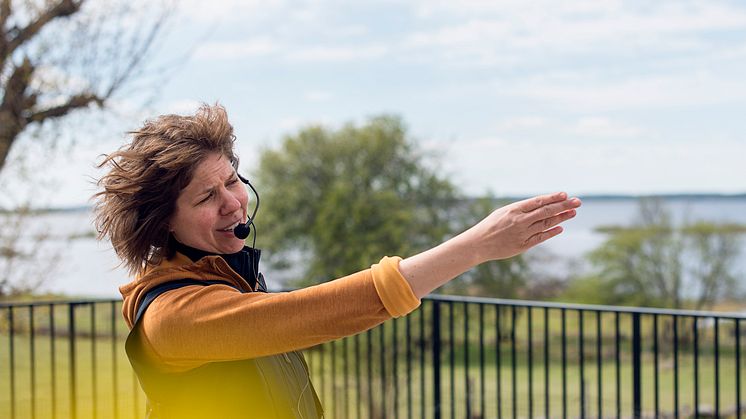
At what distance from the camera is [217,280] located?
109 centimetres

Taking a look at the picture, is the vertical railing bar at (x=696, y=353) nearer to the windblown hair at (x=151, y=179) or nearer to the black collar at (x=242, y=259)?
the black collar at (x=242, y=259)

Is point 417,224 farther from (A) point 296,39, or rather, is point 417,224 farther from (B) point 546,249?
(A) point 296,39

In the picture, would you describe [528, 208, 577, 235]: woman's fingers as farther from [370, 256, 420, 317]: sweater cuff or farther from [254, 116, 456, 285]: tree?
[254, 116, 456, 285]: tree

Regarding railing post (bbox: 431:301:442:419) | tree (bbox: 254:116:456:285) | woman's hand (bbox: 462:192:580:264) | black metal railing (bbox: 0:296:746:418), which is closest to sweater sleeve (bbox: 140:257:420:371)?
woman's hand (bbox: 462:192:580:264)

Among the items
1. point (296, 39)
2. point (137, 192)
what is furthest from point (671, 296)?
point (137, 192)

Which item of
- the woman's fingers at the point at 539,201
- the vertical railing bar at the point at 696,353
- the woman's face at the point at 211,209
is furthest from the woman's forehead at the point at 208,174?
the vertical railing bar at the point at 696,353

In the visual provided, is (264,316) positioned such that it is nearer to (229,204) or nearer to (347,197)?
(229,204)

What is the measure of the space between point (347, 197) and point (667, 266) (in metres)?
8.81

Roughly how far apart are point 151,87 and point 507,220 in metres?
6.36

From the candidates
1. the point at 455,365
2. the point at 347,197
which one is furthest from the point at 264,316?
the point at 455,365

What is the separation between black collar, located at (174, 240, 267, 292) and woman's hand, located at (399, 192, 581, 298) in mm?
313

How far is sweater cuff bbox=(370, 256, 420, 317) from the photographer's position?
919 mm

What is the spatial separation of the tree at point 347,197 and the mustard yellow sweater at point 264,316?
47.0 ft

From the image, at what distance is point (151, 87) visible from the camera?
6.81 meters
